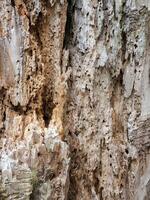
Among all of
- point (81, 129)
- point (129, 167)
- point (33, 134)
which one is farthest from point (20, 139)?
point (129, 167)

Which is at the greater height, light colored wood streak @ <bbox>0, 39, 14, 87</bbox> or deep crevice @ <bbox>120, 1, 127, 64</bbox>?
deep crevice @ <bbox>120, 1, 127, 64</bbox>

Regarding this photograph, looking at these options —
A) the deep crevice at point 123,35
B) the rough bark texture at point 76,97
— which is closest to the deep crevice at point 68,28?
A: the rough bark texture at point 76,97

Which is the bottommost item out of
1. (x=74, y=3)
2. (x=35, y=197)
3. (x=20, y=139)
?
(x=35, y=197)

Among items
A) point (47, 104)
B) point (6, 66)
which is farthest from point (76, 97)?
point (6, 66)

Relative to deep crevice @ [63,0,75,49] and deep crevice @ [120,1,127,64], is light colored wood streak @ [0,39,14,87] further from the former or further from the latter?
deep crevice @ [120,1,127,64]

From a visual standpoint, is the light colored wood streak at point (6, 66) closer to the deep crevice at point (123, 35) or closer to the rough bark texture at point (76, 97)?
the rough bark texture at point (76, 97)

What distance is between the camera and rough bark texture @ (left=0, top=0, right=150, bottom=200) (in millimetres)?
1050

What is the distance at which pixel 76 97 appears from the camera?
1.12 metres

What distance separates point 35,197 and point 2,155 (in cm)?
12

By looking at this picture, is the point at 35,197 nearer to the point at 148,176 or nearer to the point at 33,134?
the point at 33,134

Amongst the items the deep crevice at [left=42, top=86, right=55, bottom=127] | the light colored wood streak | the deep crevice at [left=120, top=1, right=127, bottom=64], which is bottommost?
the deep crevice at [left=42, top=86, right=55, bottom=127]

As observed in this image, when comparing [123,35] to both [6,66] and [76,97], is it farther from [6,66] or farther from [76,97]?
[6,66]

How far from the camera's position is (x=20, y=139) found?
1052 millimetres

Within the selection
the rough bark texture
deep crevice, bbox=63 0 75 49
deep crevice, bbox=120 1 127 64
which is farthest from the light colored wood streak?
deep crevice, bbox=120 1 127 64
